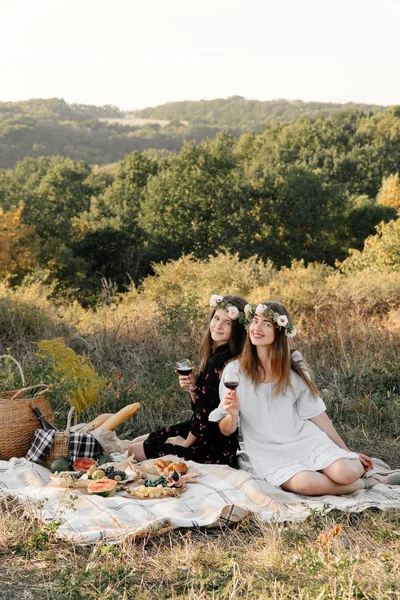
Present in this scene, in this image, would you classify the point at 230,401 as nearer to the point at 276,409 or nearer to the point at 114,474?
the point at 276,409

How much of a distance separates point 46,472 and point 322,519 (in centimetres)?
189

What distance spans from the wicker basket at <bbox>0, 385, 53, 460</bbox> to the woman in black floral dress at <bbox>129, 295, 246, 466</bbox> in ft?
3.08

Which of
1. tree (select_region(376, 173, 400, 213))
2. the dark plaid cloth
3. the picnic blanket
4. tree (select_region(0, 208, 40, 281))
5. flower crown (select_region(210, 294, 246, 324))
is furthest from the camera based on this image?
tree (select_region(376, 173, 400, 213))

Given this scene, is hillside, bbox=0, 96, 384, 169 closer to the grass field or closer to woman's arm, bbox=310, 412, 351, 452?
the grass field

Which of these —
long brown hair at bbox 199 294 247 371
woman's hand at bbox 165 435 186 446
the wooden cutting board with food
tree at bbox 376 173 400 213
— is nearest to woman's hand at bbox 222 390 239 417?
the wooden cutting board with food

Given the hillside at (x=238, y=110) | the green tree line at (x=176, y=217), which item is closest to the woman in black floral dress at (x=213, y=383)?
Result: the green tree line at (x=176, y=217)

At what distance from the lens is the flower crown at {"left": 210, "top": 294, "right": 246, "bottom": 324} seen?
470cm

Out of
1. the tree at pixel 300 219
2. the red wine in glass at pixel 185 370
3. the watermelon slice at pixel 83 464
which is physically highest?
the red wine in glass at pixel 185 370

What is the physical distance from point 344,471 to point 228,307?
4.06ft

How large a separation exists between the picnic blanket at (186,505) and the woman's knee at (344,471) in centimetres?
11

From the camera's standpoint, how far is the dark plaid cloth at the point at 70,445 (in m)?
4.91

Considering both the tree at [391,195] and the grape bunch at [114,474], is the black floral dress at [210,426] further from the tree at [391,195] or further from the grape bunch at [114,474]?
the tree at [391,195]

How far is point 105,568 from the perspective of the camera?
3211mm

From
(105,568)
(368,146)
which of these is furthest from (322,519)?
(368,146)
